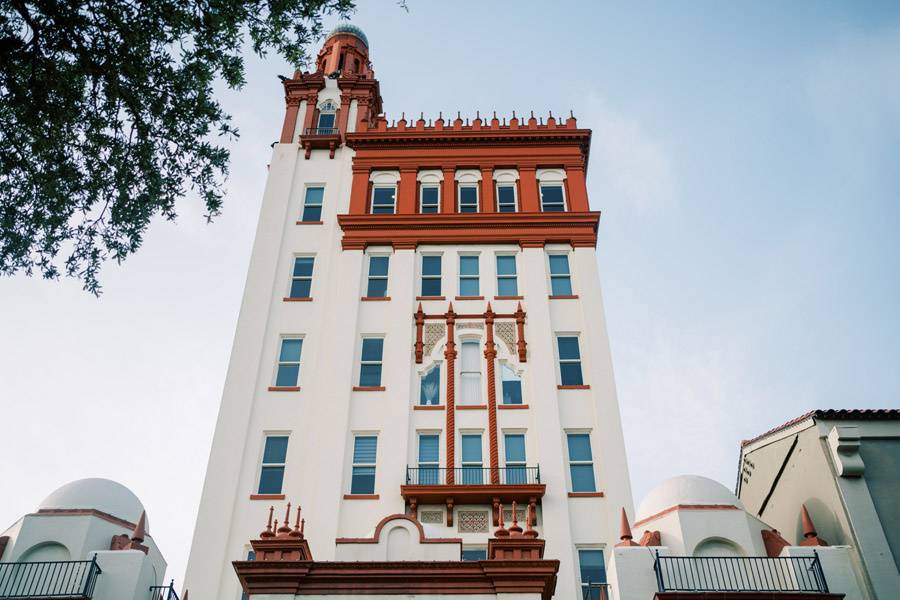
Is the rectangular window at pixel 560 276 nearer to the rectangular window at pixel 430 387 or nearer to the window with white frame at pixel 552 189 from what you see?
the window with white frame at pixel 552 189

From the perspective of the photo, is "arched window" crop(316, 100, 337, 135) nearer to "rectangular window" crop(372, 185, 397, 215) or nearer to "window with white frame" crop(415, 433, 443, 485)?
"rectangular window" crop(372, 185, 397, 215)

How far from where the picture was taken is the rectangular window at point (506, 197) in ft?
113

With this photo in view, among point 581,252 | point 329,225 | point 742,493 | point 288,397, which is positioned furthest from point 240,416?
point 742,493

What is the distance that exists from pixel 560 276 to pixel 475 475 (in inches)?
363

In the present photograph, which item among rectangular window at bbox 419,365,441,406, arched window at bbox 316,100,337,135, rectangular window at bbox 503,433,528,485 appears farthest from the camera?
arched window at bbox 316,100,337,135

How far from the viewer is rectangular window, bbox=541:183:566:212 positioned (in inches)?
1352

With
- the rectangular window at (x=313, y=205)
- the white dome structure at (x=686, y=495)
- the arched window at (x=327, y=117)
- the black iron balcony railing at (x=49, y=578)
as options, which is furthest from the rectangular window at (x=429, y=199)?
the black iron balcony railing at (x=49, y=578)

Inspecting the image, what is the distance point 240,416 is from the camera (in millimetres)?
27531

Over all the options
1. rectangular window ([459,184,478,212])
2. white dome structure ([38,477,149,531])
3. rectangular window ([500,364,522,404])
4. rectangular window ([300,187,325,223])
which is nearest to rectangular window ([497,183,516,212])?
rectangular window ([459,184,478,212])

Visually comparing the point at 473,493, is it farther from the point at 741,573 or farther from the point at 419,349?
the point at 741,573

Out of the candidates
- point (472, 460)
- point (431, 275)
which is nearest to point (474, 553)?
point (472, 460)

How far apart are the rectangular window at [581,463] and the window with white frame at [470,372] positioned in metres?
3.40

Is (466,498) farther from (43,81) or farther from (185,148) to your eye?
(43,81)

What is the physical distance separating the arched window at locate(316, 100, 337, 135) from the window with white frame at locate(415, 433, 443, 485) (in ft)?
52.8
